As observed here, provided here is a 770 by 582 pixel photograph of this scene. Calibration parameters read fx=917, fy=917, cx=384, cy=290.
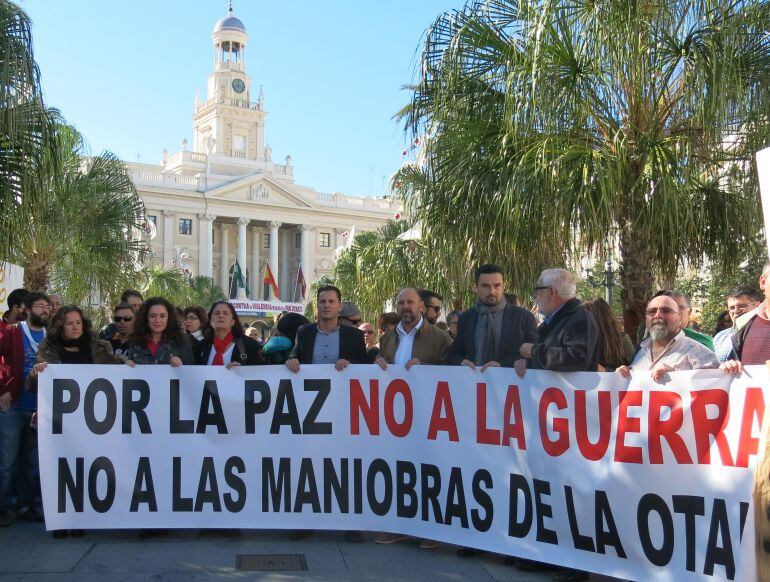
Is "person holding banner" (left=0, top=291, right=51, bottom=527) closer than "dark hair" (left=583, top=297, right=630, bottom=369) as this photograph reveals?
No

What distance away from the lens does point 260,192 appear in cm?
9244

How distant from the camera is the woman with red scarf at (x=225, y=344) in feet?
20.4

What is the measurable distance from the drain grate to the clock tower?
93.7 metres

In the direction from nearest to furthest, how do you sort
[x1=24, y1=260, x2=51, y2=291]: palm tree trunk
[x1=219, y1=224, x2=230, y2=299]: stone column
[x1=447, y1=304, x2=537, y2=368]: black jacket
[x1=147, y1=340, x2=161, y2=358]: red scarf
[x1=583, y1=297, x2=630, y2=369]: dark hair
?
[x1=583, y1=297, x2=630, y2=369]: dark hair < [x1=447, y1=304, x2=537, y2=368]: black jacket < [x1=147, y1=340, x2=161, y2=358]: red scarf < [x1=24, y1=260, x2=51, y2=291]: palm tree trunk < [x1=219, y1=224, x2=230, y2=299]: stone column

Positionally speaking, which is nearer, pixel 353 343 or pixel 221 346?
pixel 353 343

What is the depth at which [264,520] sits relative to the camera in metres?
5.71

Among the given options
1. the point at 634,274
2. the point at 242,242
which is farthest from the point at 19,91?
the point at 242,242

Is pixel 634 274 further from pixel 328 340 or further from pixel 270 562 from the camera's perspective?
pixel 270 562

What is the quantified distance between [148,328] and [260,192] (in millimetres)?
87516

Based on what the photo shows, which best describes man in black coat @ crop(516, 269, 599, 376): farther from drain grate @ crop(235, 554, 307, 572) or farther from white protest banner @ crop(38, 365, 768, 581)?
drain grate @ crop(235, 554, 307, 572)

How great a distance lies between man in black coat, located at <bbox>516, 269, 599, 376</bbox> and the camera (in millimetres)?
4879

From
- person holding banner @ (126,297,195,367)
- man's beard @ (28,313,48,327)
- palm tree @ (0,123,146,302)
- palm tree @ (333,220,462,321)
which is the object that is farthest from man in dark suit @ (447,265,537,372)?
palm tree @ (333,220,462,321)

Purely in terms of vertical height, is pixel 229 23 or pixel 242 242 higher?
pixel 229 23

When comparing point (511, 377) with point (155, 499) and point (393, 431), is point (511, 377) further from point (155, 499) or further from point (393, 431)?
point (155, 499)
